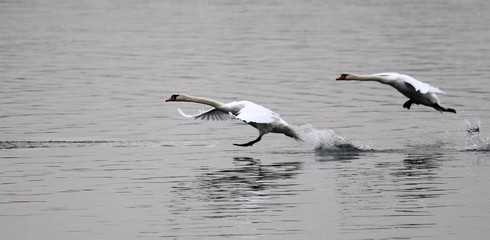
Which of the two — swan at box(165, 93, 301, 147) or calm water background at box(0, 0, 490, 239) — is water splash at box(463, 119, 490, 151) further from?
swan at box(165, 93, 301, 147)

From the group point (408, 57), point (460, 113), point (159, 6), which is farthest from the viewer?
point (159, 6)

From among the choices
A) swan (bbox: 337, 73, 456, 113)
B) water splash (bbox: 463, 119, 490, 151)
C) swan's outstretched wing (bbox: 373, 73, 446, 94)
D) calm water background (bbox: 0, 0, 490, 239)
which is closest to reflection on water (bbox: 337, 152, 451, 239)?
calm water background (bbox: 0, 0, 490, 239)

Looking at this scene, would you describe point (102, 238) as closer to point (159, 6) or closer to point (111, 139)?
point (111, 139)

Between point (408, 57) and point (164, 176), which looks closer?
point (164, 176)

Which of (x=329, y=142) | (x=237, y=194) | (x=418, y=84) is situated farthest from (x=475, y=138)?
(x=237, y=194)

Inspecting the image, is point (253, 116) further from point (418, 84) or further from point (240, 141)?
point (418, 84)

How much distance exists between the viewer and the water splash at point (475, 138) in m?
18.2

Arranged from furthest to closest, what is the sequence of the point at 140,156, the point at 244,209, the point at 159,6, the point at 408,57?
the point at 159,6, the point at 408,57, the point at 140,156, the point at 244,209

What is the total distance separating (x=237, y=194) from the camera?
569 inches

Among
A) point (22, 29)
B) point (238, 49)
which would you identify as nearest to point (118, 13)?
point (22, 29)

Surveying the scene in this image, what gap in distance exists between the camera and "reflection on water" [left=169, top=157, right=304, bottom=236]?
43.0ft

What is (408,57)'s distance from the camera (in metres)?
37.7

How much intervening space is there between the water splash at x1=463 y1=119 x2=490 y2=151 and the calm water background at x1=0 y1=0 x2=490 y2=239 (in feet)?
0.20

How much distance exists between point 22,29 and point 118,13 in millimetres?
17906
